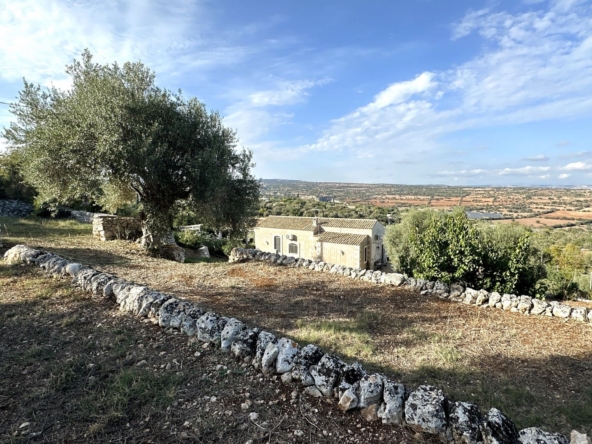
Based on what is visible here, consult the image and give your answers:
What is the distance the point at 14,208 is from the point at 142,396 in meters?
20.4

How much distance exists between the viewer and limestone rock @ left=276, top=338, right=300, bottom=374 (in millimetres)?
3336

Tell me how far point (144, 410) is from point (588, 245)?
38803mm

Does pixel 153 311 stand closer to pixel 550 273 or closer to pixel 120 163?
pixel 120 163

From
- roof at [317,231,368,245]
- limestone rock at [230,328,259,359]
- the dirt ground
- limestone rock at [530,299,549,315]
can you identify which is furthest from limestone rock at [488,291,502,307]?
roof at [317,231,368,245]

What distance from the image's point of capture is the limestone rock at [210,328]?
4.00m

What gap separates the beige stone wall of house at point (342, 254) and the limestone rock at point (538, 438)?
20508mm

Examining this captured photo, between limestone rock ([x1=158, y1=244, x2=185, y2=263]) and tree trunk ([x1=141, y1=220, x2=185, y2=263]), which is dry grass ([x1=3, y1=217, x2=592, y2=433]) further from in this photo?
limestone rock ([x1=158, y1=244, x2=185, y2=263])

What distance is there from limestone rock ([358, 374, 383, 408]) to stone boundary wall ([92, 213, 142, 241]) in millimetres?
12168

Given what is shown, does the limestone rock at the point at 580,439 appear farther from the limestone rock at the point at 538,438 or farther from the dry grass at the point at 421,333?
the dry grass at the point at 421,333

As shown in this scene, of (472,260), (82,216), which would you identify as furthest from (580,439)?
(82,216)

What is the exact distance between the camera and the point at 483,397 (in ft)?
11.5

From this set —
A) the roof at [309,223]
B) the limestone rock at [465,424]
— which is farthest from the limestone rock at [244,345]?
the roof at [309,223]

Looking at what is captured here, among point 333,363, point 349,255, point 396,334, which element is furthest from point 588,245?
point 333,363

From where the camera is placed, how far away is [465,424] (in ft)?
8.29
